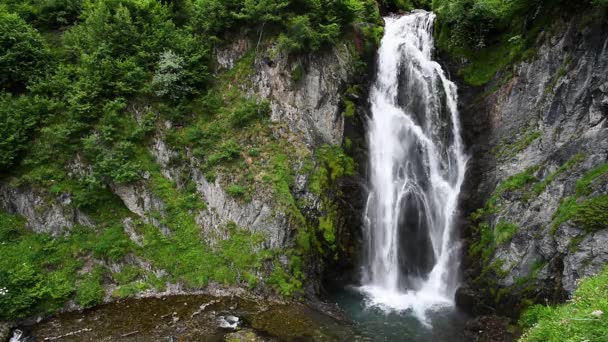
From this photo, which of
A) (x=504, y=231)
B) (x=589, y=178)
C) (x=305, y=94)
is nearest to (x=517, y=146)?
(x=504, y=231)

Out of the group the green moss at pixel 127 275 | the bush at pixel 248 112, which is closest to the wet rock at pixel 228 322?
the green moss at pixel 127 275

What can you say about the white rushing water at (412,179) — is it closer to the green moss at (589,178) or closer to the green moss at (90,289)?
the green moss at (589,178)

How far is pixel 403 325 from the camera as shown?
514 inches

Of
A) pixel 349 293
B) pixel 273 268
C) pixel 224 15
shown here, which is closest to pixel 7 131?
pixel 224 15

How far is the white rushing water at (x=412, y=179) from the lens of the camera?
1548 cm

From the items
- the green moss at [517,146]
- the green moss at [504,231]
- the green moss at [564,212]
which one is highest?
the green moss at [517,146]

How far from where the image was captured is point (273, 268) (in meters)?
14.4

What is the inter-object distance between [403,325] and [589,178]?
23.2ft

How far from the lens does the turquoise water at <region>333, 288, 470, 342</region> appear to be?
1234 centimetres

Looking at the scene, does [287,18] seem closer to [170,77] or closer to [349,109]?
[349,109]

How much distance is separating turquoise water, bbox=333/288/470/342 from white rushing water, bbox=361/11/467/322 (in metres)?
0.53

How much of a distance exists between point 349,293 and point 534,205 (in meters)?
7.15

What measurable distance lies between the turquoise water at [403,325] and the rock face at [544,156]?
6.97 ft

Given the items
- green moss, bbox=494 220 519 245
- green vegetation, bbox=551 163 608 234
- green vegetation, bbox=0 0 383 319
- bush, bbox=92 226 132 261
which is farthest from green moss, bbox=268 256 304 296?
green vegetation, bbox=551 163 608 234
